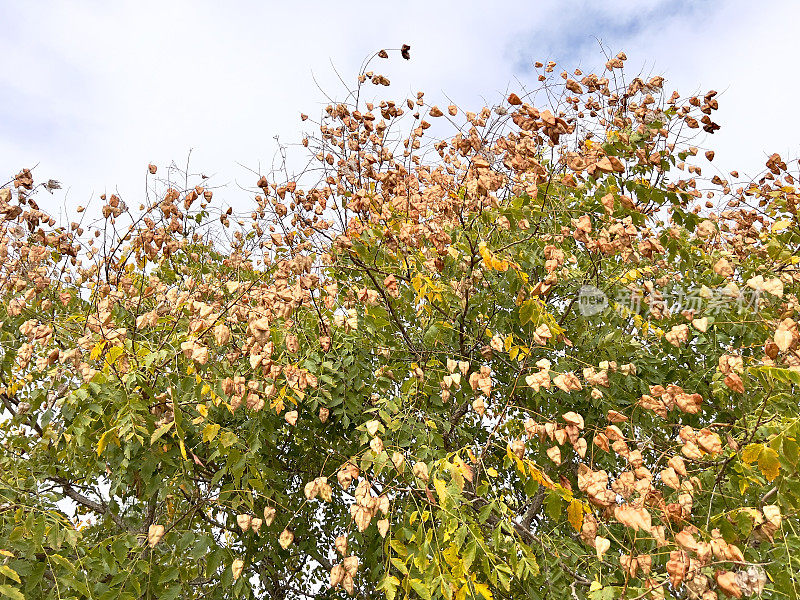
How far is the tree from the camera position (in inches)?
111

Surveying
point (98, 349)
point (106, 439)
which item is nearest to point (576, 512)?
point (106, 439)

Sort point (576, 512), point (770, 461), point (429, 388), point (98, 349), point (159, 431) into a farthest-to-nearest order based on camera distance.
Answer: point (429, 388)
point (98, 349)
point (159, 431)
point (576, 512)
point (770, 461)

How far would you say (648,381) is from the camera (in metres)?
4.37

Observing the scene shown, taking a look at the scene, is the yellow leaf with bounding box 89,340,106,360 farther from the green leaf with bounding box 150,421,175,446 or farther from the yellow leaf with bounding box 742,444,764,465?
the yellow leaf with bounding box 742,444,764,465

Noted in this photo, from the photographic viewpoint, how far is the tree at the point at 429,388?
2812 mm

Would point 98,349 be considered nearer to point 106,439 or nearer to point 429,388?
point 106,439

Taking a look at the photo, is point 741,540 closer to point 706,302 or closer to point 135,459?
point 706,302

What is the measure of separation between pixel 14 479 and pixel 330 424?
176 cm

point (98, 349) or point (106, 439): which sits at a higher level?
point (98, 349)

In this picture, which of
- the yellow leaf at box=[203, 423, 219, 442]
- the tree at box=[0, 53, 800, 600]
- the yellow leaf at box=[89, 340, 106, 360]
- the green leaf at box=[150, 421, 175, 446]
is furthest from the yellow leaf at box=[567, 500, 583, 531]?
the yellow leaf at box=[89, 340, 106, 360]

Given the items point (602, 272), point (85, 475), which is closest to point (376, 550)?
point (85, 475)

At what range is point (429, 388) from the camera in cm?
395

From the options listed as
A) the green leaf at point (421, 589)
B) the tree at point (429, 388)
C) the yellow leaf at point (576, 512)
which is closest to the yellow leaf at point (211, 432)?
the tree at point (429, 388)

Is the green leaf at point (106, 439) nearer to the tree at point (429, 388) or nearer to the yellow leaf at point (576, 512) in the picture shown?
the tree at point (429, 388)
